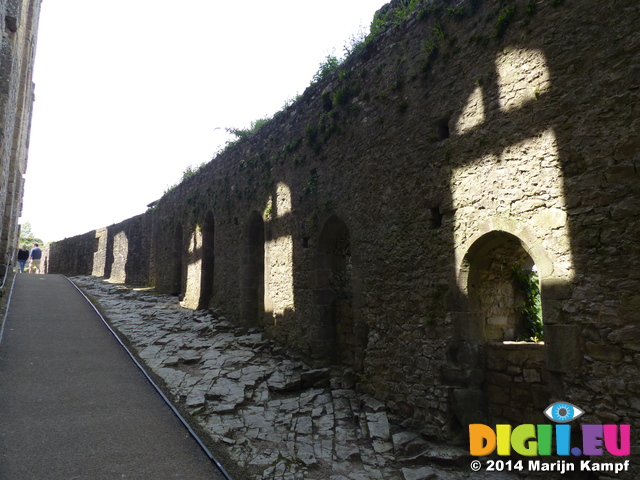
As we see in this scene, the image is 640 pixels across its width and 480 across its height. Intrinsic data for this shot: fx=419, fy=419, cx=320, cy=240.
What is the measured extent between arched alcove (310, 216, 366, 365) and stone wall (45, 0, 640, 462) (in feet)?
0.10

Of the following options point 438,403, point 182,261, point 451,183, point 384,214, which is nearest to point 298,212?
point 384,214

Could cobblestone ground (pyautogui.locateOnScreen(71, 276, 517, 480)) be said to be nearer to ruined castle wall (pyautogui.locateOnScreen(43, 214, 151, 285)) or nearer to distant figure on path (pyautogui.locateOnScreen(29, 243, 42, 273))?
ruined castle wall (pyautogui.locateOnScreen(43, 214, 151, 285))

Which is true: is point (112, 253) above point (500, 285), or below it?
above

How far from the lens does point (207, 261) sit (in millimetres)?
14055

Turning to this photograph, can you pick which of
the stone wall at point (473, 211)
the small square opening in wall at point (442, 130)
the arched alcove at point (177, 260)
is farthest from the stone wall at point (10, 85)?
the small square opening in wall at point (442, 130)

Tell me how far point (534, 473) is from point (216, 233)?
10.8 meters

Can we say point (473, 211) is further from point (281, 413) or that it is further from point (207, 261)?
point (207, 261)

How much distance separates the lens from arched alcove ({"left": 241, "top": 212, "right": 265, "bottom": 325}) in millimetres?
11297

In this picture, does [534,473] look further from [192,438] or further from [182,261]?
[182,261]

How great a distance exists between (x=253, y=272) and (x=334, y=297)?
3.72m

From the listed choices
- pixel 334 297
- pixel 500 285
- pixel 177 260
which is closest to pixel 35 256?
pixel 177 260

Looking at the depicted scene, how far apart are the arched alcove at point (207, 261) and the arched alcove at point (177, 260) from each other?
2.70 m

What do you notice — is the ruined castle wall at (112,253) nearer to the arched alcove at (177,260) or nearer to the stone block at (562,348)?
the arched alcove at (177,260)

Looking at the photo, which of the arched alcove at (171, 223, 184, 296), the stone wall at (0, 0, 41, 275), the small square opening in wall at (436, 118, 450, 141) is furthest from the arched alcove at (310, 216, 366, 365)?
the arched alcove at (171, 223, 184, 296)
